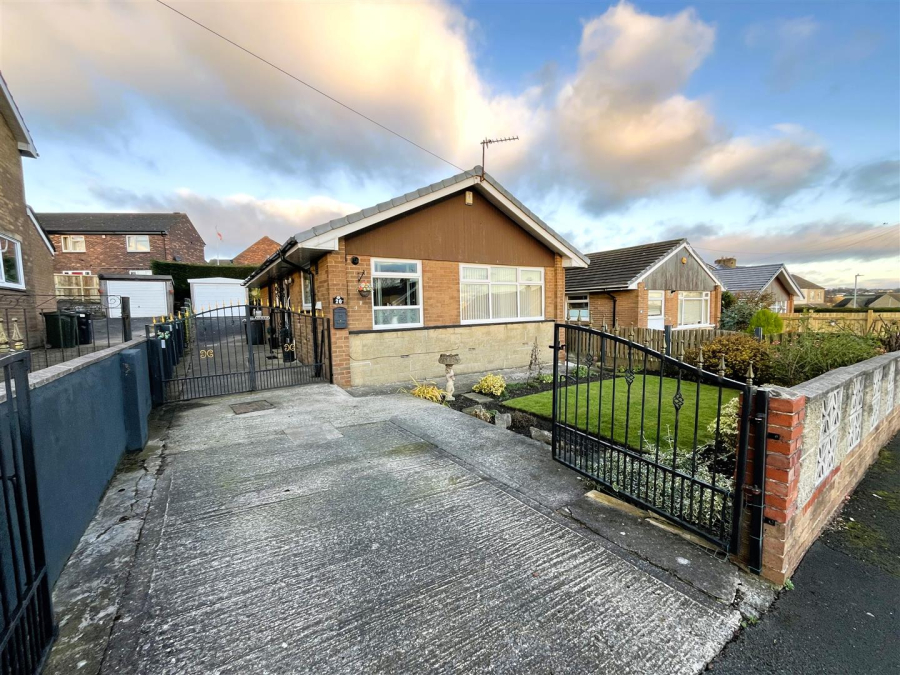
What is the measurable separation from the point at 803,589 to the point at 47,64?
12.5 metres

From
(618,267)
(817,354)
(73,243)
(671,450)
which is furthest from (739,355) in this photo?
(73,243)

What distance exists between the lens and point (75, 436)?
2.74 metres

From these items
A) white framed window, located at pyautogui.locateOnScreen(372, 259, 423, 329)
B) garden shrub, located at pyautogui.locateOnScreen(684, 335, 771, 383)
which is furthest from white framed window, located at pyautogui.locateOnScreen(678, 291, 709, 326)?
white framed window, located at pyautogui.locateOnScreen(372, 259, 423, 329)

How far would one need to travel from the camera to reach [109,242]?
27.0 m

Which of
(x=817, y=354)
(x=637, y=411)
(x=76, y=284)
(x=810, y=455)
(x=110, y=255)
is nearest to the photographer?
(x=810, y=455)

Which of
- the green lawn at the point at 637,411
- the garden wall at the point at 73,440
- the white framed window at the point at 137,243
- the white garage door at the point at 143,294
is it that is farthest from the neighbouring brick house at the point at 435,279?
the white framed window at the point at 137,243

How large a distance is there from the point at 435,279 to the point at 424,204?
1682 millimetres

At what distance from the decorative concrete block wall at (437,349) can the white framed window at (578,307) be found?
7.50m

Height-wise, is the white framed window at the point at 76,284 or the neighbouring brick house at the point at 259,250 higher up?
the neighbouring brick house at the point at 259,250

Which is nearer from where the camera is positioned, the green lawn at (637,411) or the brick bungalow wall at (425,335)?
the green lawn at (637,411)

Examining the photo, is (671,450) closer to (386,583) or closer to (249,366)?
(386,583)

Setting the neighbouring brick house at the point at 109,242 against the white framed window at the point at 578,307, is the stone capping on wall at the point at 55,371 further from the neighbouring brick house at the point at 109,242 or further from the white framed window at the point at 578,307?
the neighbouring brick house at the point at 109,242

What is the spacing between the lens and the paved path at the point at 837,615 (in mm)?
1787

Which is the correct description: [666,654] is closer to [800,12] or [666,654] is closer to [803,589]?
[803,589]
